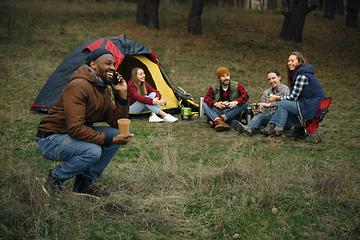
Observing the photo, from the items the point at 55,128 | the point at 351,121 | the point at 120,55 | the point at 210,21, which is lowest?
the point at 351,121

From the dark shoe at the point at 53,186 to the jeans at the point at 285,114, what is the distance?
12.8 feet

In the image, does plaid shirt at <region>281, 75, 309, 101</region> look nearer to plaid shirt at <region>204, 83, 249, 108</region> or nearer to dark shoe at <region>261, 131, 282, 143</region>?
dark shoe at <region>261, 131, 282, 143</region>

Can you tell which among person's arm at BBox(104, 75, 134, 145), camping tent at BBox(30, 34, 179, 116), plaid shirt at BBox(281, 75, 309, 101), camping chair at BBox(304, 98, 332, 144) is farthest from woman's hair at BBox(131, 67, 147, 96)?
person's arm at BBox(104, 75, 134, 145)

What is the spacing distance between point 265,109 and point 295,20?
11209 mm

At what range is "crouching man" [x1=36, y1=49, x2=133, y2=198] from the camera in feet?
9.18

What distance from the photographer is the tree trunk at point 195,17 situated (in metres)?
14.8

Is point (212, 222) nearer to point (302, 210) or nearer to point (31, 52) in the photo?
point (302, 210)

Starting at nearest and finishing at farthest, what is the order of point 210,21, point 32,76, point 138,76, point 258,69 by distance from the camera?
point 138,76 < point 32,76 < point 258,69 < point 210,21

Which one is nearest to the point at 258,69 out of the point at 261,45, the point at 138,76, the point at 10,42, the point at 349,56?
the point at 261,45

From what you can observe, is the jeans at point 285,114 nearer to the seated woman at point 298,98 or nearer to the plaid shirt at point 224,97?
the seated woman at point 298,98

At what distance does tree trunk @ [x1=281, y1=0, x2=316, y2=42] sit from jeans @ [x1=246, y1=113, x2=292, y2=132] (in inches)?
429

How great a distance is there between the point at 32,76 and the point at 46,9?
880 centimetres

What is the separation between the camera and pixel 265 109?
6.04m

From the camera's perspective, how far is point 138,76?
6695mm
